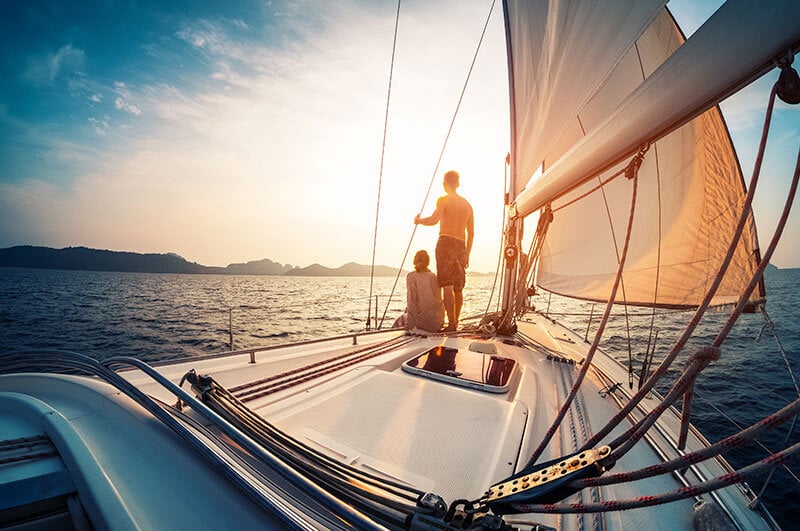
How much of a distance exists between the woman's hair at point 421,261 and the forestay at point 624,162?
1.49 m

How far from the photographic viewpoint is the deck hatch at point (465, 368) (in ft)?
6.43

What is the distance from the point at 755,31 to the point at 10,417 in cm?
241

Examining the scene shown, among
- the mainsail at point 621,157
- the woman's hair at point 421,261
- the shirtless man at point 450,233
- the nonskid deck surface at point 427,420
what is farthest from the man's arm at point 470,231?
the nonskid deck surface at point 427,420

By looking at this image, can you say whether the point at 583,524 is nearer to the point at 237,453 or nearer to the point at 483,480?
the point at 483,480

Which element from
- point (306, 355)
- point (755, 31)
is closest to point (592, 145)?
point (755, 31)

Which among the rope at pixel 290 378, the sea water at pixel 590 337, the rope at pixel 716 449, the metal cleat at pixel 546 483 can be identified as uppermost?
the rope at pixel 716 449

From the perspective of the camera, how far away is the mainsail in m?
1.51

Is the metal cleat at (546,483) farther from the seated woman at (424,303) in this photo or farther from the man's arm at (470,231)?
the man's arm at (470,231)

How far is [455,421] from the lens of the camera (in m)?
1.53

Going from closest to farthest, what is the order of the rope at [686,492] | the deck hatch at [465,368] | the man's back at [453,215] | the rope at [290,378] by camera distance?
the rope at [686,492], the rope at [290,378], the deck hatch at [465,368], the man's back at [453,215]

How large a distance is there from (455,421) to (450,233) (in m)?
2.97

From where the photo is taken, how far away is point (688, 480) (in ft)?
4.18

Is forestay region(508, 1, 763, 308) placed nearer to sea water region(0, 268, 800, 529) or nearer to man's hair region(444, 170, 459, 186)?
sea water region(0, 268, 800, 529)

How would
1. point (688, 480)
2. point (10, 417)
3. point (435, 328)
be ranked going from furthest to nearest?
point (435, 328) < point (688, 480) < point (10, 417)
